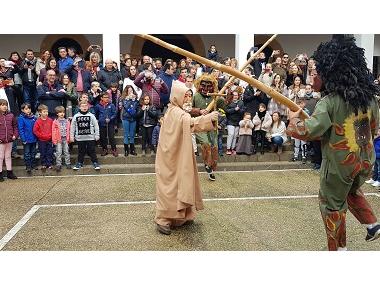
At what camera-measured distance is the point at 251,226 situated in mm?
5402

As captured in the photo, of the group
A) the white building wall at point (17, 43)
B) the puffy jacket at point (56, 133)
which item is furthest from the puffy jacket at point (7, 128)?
the white building wall at point (17, 43)

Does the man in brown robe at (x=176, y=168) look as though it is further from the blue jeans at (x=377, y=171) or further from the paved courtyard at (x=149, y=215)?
the blue jeans at (x=377, y=171)

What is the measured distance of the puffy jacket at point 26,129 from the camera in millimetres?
8297

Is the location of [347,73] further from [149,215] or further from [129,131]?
[129,131]

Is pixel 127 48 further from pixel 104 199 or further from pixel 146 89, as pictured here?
pixel 104 199

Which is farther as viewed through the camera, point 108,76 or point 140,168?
point 108,76

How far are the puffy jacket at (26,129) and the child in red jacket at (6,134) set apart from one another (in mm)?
144

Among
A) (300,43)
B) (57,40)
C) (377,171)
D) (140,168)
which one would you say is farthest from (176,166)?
(300,43)

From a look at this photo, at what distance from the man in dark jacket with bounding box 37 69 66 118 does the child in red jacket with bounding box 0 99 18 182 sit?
32.4 inches

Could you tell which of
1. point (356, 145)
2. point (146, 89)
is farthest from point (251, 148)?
point (356, 145)

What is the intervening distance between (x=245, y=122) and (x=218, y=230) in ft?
14.3

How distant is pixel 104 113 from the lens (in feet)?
29.6

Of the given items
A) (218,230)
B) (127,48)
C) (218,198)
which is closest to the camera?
(218,230)

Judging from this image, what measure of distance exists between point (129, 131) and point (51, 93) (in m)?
1.74
